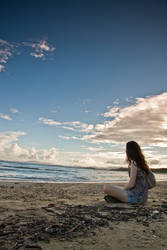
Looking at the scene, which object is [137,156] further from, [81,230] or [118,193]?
[81,230]

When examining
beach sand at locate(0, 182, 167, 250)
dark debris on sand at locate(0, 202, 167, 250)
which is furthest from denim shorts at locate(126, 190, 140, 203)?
beach sand at locate(0, 182, 167, 250)

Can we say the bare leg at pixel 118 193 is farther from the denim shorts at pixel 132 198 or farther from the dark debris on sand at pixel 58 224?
the dark debris on sand at pixel 58 224

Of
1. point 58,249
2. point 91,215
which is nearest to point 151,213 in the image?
point 91,215

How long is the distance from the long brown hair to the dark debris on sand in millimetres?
1136

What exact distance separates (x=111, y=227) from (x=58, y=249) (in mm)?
1224

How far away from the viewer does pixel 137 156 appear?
5.45 meters

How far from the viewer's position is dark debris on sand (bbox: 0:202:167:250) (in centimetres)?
266

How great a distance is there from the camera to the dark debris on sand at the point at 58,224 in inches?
105

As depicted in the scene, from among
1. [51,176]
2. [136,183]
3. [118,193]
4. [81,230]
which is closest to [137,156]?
[136,183]

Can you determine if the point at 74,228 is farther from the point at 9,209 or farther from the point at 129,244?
the point at 9,209

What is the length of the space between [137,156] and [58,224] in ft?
9.69

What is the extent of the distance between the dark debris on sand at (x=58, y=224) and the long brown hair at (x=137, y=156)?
1.14 m

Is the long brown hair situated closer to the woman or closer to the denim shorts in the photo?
the woman

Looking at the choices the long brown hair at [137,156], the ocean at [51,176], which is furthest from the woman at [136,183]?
the ocean at [51,176]
